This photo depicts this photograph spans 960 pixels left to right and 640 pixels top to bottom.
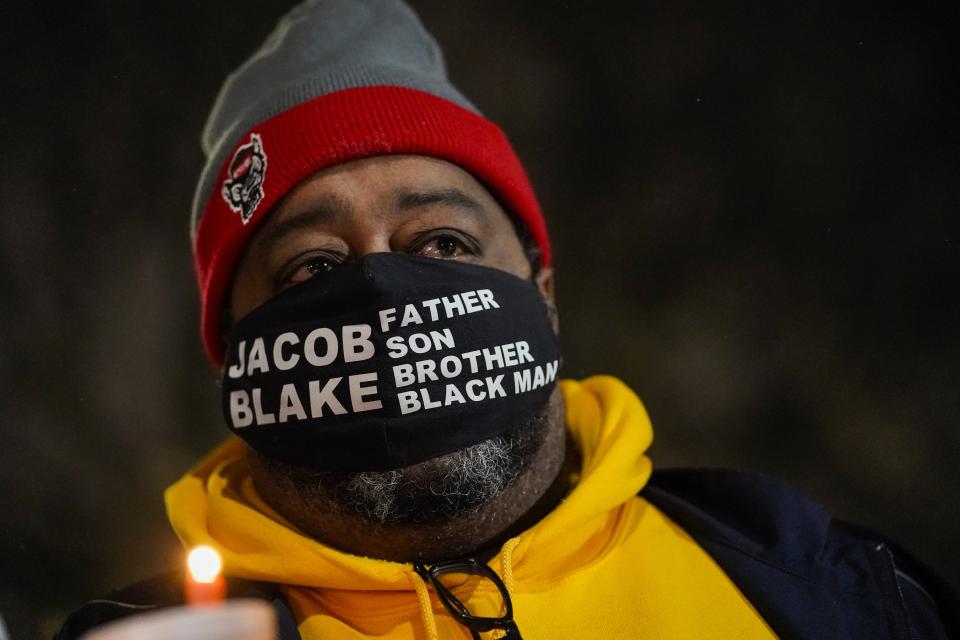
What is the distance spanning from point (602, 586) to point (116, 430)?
1329mm

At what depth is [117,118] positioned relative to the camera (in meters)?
1.87

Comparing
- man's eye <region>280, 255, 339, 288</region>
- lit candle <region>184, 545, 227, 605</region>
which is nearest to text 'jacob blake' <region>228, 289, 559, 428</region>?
man's eye <region>280, 255, 339, 288</region>

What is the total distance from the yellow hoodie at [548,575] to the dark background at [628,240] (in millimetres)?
767

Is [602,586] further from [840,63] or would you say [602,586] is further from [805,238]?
[840,63]

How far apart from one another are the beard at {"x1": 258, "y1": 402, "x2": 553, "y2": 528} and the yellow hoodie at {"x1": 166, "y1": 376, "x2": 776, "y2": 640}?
0.06 metres

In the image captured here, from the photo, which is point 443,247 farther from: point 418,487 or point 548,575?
point 548,575

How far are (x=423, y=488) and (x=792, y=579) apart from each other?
56cm

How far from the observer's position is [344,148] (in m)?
1.24

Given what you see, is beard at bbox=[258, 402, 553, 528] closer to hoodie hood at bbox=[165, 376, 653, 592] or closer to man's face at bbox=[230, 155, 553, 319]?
hoodie hood at bbox=[165, 376, 653, 592]

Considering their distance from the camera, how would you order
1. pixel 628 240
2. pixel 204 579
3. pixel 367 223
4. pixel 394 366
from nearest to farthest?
pixel 204 579 < pixel 394 366 < pixel 367 223 < pixel 628 240

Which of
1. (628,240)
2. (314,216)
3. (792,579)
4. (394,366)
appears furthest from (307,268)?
(628,240)

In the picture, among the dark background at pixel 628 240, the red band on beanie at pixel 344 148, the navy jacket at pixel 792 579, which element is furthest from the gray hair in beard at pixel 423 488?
the dark background at pixel 628 240

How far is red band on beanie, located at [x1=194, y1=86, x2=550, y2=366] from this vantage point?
1251mm

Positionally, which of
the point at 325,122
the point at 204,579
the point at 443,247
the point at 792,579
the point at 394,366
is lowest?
the point at 792,579
